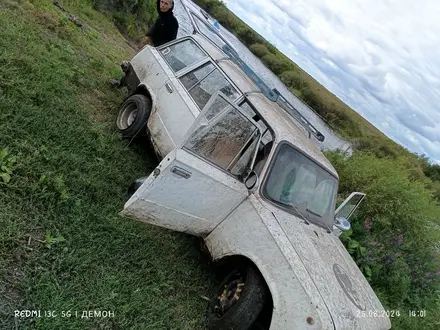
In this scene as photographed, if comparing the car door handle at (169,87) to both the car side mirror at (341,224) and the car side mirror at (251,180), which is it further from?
the car side mirror at (341,224)

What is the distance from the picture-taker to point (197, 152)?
3662 millimetres

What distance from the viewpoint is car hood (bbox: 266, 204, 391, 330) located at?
3.31m

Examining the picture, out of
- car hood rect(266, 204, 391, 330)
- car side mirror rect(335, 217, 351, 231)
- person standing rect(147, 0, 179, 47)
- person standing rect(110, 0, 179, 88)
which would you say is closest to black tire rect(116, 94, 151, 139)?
person standing rect(110, 0, 179, 88)

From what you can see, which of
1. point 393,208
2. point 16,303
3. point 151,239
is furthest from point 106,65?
point 393,208

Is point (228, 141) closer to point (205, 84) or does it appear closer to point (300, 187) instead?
point (300, 187)

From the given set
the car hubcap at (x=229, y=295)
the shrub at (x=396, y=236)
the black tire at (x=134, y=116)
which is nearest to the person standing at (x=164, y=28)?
the black tire at (x=134, y=116)

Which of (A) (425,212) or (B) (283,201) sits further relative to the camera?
(A) (425,212)

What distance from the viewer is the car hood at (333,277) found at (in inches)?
130

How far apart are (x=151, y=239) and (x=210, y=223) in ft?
2.35

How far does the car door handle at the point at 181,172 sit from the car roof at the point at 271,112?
118 cm

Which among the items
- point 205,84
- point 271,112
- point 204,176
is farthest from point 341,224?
point 205,84

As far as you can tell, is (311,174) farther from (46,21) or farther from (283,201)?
(46,21)

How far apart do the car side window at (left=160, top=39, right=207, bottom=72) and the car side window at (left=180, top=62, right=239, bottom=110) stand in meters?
0.24

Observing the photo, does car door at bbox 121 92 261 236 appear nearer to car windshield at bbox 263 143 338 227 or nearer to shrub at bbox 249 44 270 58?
car windshield at bbox 263 143 338 227
